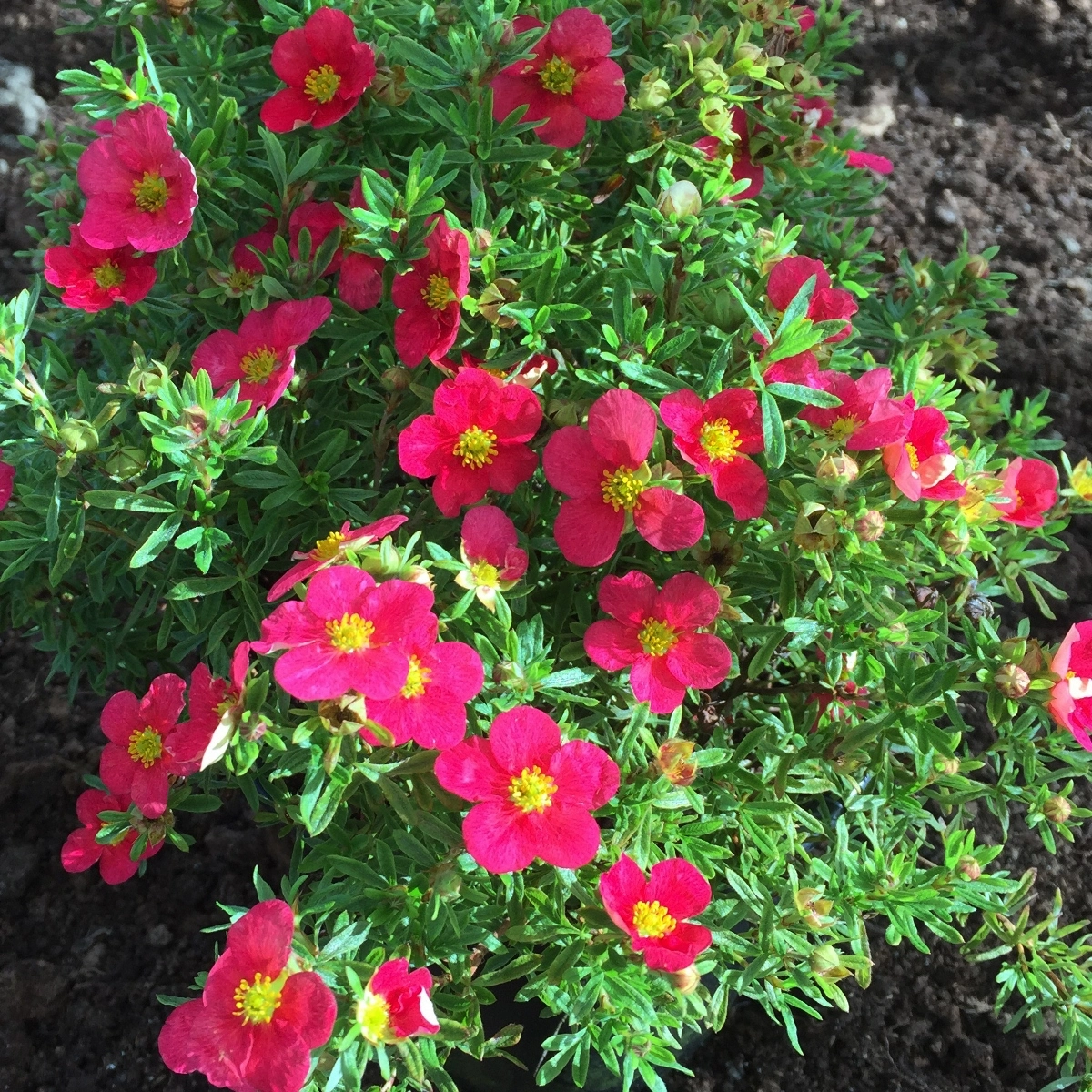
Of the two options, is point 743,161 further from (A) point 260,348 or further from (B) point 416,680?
(B) point 416,680

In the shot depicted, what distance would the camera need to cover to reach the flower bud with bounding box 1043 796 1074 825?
4.51 ft

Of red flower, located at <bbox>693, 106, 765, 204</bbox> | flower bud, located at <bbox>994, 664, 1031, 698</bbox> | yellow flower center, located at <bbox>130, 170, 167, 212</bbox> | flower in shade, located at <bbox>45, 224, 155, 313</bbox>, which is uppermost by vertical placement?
red flower, located at <bbox>693, 106, 765, 204</bbox>

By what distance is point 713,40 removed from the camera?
1.38 metres

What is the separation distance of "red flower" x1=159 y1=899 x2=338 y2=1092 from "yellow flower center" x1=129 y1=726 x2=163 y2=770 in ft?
1.12

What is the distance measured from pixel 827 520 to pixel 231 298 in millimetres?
877

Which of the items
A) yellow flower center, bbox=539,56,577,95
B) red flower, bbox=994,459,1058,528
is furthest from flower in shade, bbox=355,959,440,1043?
yellow flower center, bbox=539,56,577,95

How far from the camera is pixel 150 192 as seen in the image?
1.39 metres

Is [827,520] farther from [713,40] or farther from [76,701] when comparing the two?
[76,701]

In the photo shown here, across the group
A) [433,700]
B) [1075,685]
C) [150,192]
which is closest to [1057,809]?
[1075,685]

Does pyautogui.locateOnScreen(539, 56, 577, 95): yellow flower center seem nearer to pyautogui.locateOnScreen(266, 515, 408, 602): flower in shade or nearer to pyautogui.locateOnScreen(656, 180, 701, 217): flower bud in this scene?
pyautogui.locateOnScreen(656, 180, 701, 217): flower bud

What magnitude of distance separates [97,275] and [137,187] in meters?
0.13

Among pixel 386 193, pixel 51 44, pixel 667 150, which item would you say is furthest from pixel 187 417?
pixel 51 44

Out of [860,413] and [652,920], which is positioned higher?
[860,413]

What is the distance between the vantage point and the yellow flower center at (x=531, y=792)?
1062 mm
